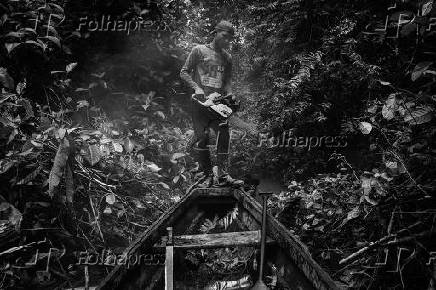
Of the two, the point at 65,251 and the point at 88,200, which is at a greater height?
the point at 88,200

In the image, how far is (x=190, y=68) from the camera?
4355 mm

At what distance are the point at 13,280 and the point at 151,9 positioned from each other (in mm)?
5615

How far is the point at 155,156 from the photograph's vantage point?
17.7ft

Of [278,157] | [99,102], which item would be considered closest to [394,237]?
[278,157]

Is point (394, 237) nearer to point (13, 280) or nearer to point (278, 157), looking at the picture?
point (13, 280)

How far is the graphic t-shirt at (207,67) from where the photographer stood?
433cm

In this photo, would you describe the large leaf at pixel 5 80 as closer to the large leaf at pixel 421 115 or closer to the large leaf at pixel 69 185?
the large leaf at pixel 69 185

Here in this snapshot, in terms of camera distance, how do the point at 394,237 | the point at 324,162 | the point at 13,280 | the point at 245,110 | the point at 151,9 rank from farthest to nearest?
1. the point at 245,110
2. the point at 151,9
3. the point at 324,162
4. the point at 13,280
5. the point at 394,237

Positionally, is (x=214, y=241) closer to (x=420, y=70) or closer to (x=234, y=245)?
(x=234, y=245)

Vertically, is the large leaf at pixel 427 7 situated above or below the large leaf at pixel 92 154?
above

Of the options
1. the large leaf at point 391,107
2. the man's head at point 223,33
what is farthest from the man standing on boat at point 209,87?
the large leaf at point 391,107

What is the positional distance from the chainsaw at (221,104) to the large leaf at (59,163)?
170cm

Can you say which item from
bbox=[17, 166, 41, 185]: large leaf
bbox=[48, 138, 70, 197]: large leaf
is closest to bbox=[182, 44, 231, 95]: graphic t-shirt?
bbox=[48, 138, 70, 197]: large leaf

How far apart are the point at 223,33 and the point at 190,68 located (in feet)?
2.11
